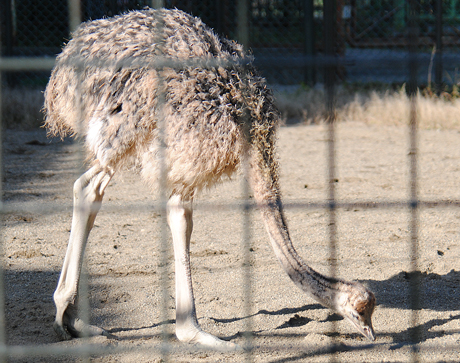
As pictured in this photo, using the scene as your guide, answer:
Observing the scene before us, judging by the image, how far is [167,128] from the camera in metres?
2.57

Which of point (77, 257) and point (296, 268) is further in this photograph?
point (77, 257)

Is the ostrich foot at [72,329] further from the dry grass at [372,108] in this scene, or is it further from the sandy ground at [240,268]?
the dry grass at [372,108]

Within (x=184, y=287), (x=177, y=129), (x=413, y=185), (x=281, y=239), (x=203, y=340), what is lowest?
(x=203, y=340)

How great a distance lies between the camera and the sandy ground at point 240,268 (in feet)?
8.52

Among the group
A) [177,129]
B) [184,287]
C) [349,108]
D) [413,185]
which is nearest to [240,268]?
[184,287]

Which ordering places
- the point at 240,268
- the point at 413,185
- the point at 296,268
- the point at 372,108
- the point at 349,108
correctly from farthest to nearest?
the point at 349,108 < the point at 372,108 < the point at 240,268 < the point at 296,268 < the point at 413,185

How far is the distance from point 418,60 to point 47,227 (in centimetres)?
301

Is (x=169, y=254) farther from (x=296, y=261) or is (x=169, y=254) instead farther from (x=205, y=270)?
(x=296, y=261)

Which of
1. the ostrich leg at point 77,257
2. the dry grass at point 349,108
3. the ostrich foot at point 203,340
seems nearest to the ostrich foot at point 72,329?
the ostrich leg at point 77,257

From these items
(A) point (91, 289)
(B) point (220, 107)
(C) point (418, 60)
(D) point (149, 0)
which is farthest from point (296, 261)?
(D) point (149, 0)

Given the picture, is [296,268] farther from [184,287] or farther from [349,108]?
[349,108]

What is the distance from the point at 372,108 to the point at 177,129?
18.5ft

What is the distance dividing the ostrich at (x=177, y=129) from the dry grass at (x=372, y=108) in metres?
5.05

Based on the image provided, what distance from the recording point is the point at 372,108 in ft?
25.3
